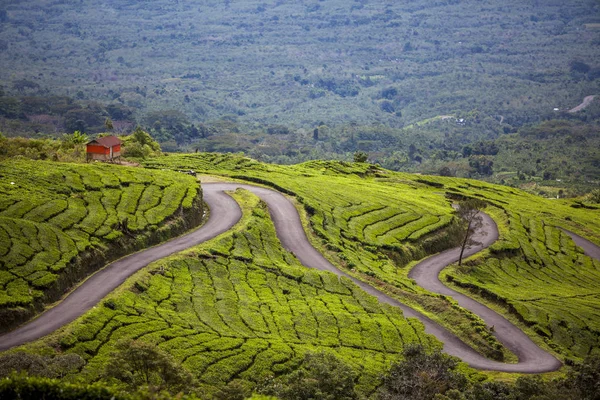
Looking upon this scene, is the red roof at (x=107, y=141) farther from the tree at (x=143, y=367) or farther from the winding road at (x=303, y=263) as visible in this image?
the tree at (x=143, y=367)

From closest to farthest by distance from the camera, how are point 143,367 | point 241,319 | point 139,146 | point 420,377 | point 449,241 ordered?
point 143,367, point 420,377, point 241,319, point 449,241, point 139,146

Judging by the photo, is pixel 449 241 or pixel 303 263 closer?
pixel 303 263

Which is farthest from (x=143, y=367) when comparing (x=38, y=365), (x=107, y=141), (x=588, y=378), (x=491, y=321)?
(x=107, y=141)

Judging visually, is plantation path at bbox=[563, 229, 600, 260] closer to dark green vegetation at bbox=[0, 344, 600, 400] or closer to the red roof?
dark green vegetation at bbox=[0, 344, 600, 400]

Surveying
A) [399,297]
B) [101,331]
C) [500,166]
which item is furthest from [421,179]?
[500,166]

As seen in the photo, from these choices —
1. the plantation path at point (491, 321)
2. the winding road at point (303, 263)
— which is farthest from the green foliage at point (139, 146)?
the plantation path at point (491, 321)

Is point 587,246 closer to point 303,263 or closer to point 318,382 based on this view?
point 303,263

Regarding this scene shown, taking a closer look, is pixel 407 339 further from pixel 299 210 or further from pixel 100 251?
pixel 299 210
